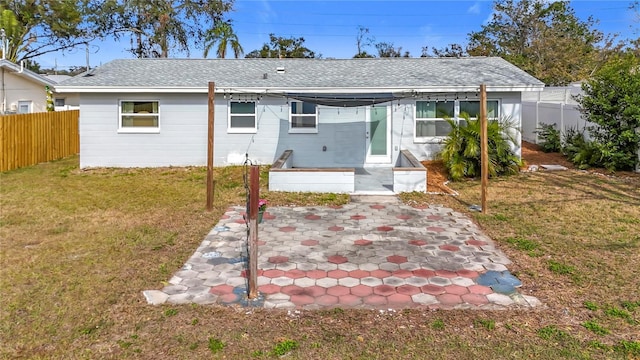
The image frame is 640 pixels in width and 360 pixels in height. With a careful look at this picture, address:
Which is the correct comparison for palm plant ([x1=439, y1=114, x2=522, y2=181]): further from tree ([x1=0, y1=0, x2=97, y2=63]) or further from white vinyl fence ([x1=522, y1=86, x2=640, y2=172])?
tree ([x1=0, y1=0, x2=97, y2=63])

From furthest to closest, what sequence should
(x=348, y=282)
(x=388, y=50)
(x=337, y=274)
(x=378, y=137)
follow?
(x=388, y=50)
(x=378, y=137)
(x=337, y=274)
(x=348, y=282)

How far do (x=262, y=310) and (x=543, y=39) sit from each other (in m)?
33.9

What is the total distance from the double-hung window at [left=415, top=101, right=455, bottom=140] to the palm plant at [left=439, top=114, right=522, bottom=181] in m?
1.69

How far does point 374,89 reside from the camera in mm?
13859

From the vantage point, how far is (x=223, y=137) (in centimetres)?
1449

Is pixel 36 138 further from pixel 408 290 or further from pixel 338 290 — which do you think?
pixel 408 290

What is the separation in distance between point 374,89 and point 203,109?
5190 mm

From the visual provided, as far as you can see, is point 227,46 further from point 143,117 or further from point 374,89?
point 374,89

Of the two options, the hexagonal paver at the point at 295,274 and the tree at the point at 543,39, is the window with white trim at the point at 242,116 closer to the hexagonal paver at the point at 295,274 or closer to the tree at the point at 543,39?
the hexagonal paver at the point at 295,274

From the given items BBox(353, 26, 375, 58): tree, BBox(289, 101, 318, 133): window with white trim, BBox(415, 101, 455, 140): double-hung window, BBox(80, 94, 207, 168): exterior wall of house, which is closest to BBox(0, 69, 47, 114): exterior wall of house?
BBox(80, 94, 207, 168): exterior wall of house

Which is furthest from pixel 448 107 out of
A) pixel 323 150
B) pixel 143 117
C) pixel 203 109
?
pixel 143 117

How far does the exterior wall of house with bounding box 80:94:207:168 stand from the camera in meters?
14.4

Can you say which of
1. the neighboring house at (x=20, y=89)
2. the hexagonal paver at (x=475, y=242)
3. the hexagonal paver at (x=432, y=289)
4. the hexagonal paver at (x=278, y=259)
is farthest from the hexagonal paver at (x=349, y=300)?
the neighboring house at (x=20, y=89)

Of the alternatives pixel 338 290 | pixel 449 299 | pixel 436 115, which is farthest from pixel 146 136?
pixel 449 299
